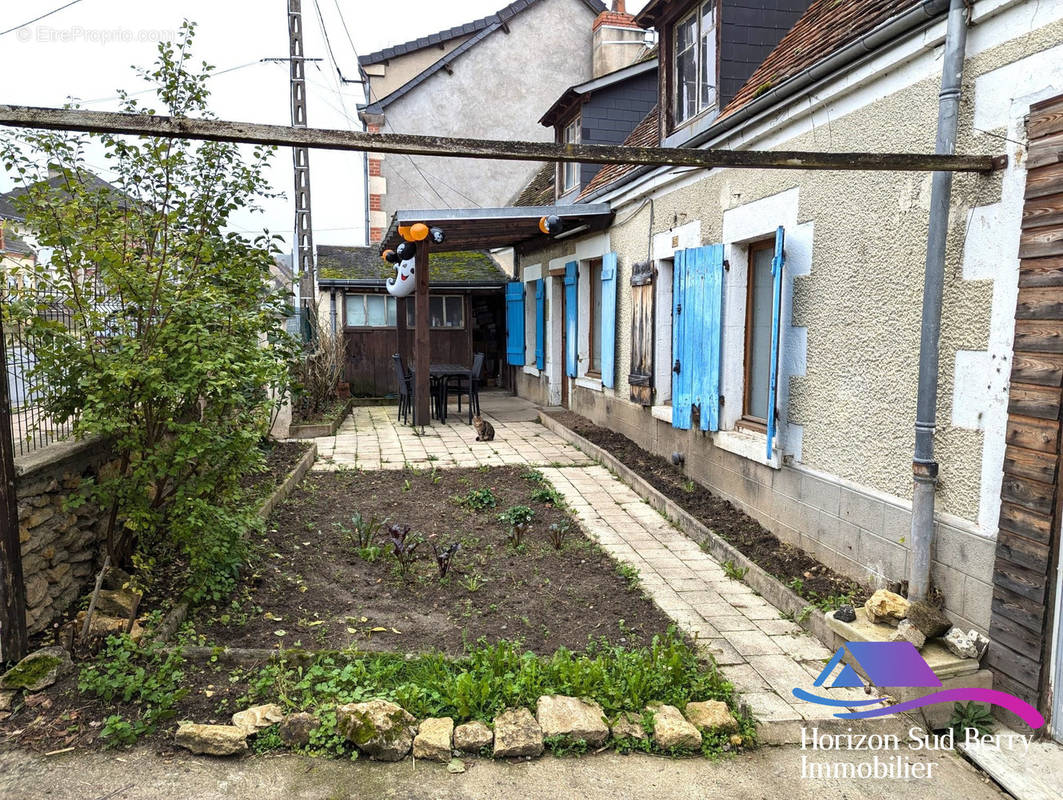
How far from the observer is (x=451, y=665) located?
348 centimetres

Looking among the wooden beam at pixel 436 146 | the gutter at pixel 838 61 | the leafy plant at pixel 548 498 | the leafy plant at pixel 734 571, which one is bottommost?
the leafy plant at pixel 734 571

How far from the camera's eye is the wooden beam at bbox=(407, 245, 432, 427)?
33.1 feet

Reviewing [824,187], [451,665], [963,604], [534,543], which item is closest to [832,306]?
[824,187]

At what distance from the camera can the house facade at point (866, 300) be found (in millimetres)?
3143

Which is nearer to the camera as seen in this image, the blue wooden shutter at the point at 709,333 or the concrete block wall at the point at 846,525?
the concrete block wall at the point at 846,525

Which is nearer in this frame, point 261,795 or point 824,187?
→ point 261,795

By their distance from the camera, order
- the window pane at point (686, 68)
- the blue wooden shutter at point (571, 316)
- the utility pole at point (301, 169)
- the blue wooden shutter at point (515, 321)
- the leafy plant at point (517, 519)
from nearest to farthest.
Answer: the leafy plant at point (517, 519) < the window pane at point (686, 68) < the blue wooden shutter at point (571, 316) < the utility pole at point (301, 169) < the blue wooden shutter at point (515, 321)

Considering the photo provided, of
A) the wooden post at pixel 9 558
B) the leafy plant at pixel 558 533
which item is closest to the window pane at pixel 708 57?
the leafy plant at pixel 558 533

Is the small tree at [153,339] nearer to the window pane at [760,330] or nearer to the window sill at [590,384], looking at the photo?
the window pane at [760,330]

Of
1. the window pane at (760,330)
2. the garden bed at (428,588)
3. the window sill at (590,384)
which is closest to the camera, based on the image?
the garden bed at (428,588)

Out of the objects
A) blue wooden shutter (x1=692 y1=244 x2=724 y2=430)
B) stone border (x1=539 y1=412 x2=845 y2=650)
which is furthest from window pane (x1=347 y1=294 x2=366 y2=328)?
blue wooden shutter (x1=692 y1=244 x2=724 y2=430)

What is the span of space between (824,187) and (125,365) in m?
4.36

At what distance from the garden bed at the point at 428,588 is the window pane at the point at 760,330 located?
1.87 meters

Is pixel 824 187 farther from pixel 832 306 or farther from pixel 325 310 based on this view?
pixel 325 310
